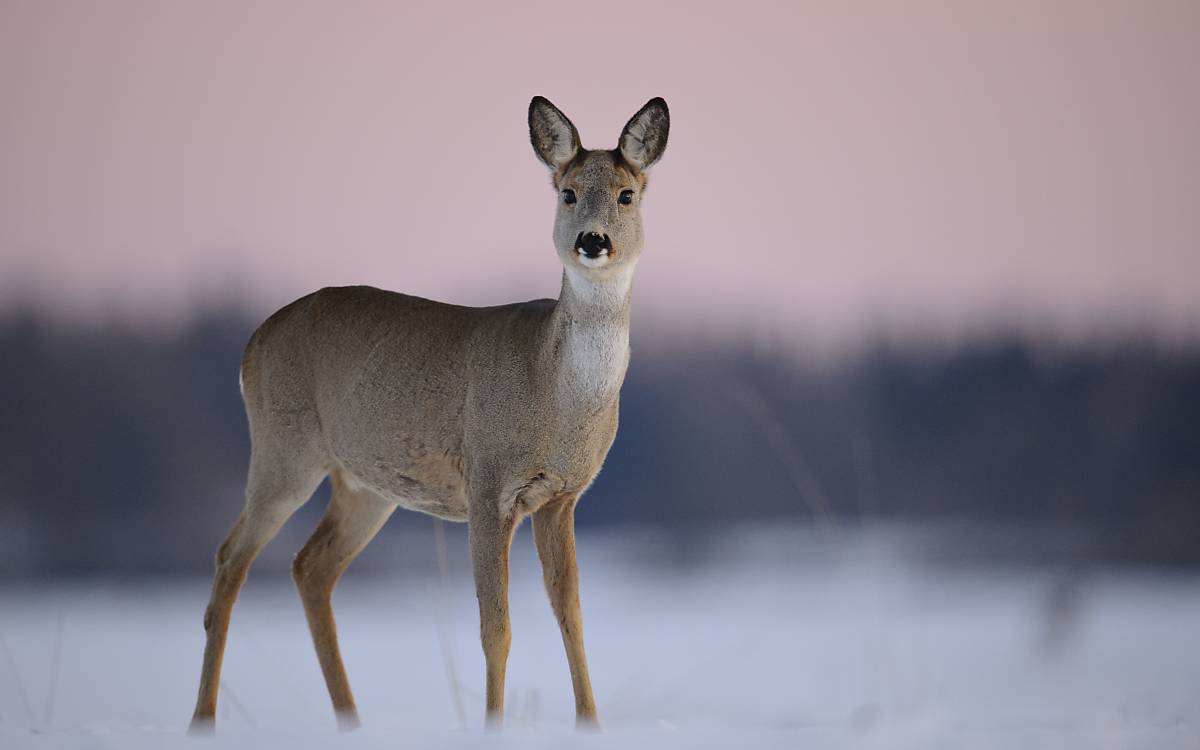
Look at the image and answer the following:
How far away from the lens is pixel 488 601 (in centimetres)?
657

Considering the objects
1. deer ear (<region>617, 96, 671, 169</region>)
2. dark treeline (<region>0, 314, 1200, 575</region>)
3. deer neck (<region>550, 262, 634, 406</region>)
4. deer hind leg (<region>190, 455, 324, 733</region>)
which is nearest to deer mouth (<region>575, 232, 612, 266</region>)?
deer neck (<region>550, 262, 634, 406</region>)

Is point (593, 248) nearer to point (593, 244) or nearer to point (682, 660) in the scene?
point (593, 244)

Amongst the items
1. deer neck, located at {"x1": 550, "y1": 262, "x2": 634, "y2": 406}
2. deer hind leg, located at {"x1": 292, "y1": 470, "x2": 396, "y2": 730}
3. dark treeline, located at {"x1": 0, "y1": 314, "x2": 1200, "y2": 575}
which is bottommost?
dark treeline, located at {"x1": 0, "y1": 314, "x2": 1200, "y2": 575}

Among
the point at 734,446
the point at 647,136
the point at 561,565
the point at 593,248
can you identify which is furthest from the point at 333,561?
the point at 734,446

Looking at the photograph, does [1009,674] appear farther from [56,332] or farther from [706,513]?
[56,332]

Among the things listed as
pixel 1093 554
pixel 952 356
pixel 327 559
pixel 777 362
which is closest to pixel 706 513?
pixel 777 362

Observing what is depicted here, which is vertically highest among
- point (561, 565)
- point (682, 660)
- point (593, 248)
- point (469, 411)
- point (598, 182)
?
point (598, 182)

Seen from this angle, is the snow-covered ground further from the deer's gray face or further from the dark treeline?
the deer's gray face

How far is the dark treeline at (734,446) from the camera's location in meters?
20.9

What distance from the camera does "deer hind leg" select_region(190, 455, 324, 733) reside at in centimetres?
750

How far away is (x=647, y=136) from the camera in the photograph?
684cm

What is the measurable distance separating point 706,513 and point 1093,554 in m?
7.19

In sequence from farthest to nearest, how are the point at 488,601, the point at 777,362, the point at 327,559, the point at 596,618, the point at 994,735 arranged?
the point at 777,362 → the point at 596,618 → the point at 327,559 → the point at 488,601 → the point at 994,735

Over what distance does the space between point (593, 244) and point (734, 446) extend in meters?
16.6
